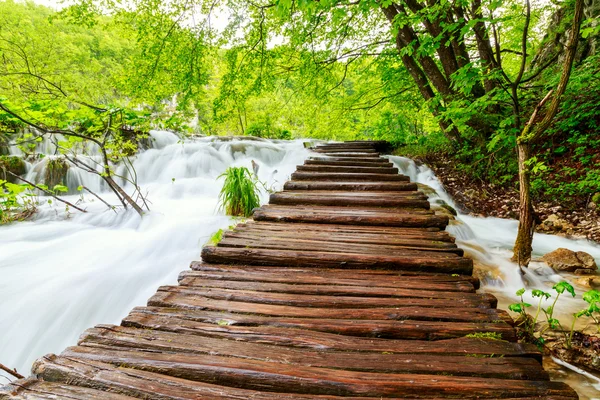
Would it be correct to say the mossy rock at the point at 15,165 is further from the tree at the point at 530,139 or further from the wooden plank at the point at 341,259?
the tree at the point at 530,139

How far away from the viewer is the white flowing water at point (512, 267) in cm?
214

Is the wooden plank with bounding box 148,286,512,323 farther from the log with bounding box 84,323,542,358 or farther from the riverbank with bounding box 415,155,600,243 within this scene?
the riverbank with bounding box 415,155,600,243

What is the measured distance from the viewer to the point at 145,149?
357 inches

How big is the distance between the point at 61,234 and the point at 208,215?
8.80 feet

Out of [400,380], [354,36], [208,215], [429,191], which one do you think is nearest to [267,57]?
[354,36]

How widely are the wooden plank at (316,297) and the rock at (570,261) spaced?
299 centimetres

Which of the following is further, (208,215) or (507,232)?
(208,215)

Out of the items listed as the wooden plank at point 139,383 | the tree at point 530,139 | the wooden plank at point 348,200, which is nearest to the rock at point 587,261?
the tree at point 530,139

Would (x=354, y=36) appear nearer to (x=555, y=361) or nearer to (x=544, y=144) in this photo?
(x=544, y=144)

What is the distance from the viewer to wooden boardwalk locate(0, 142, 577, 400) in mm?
1228

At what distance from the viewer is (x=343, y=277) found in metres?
2.22

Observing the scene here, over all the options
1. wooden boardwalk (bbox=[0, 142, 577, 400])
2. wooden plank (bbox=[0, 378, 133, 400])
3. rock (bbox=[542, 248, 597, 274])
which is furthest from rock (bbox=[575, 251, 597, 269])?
wooden plank (bbox=[0, 378, 133, 400])

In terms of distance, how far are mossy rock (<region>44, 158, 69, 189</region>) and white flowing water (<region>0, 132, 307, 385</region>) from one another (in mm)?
249

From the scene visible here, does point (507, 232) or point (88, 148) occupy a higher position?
point (88, 148)
